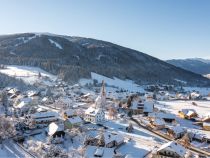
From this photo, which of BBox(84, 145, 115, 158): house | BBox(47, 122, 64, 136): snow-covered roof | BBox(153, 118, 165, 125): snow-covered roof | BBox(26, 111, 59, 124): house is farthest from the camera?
BBox(26, 111, 59, 124): house

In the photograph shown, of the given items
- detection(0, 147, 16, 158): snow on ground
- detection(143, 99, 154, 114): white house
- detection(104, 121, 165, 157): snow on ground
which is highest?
detection(143, 99, 154, 114): white house

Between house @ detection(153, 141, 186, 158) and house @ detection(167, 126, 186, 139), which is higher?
house @ detection(153, 141, 186, 158)

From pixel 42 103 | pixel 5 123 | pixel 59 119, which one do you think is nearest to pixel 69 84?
pixel 42 103

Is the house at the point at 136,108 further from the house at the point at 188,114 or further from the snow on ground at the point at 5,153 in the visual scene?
the snow on ground at the point at 5,153

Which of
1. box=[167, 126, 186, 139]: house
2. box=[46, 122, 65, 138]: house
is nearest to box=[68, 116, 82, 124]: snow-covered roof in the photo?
box=[46, 122, 65, 138]: house

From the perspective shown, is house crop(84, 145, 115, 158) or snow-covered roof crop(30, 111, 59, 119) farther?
snow-covered roof crop(30, 111, 59, 119)

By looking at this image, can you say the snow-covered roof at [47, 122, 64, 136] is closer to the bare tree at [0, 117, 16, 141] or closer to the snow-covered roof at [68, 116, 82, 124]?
the snow-covered roof at [68, 116, 82, 124]
